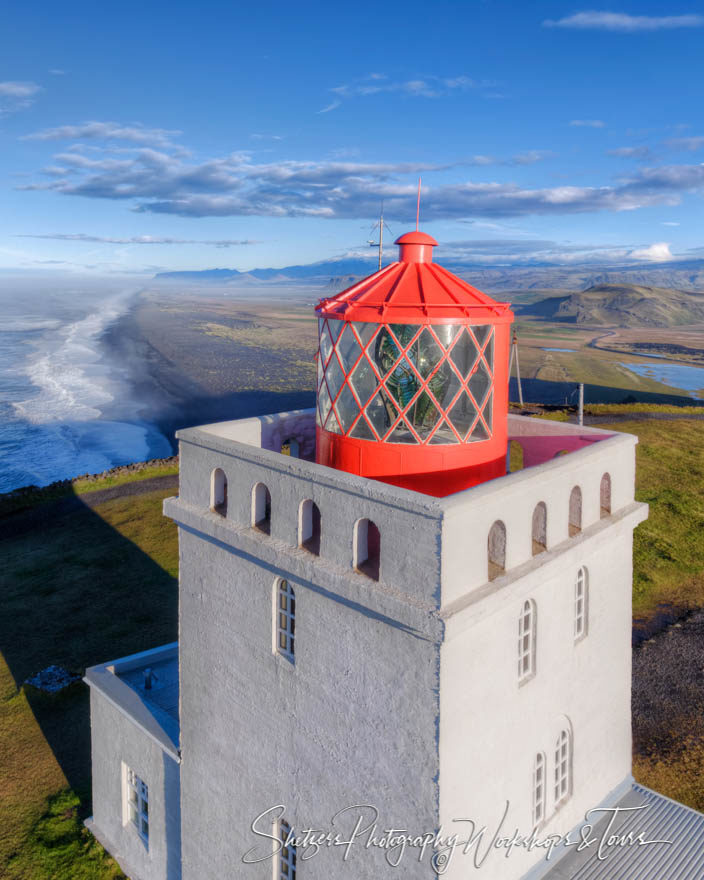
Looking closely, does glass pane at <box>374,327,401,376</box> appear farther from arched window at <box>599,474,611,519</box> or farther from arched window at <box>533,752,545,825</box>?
arched window at <box>533,752,545,825</box>

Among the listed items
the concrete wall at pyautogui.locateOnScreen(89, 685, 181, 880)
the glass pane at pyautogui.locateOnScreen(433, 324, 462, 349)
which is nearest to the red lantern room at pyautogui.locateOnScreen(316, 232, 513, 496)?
the glass pane at pyautogui.locateOnScreen(433, 324, 462, 349)

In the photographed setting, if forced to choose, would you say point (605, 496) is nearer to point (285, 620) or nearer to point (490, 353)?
point (490, 353)

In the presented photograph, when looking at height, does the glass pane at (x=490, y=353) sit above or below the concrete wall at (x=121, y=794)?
above

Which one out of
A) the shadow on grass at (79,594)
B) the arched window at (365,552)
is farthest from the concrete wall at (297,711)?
the shadow on grass at (79,594)

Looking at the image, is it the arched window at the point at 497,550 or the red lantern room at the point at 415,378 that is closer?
the arched window at the point at 497,550

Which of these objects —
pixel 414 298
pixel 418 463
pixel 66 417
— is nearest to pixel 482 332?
pixel 414 298

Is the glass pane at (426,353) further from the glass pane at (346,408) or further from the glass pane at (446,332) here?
the glass pane at (346,408)

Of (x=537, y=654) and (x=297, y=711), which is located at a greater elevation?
(x=537, y=654)
